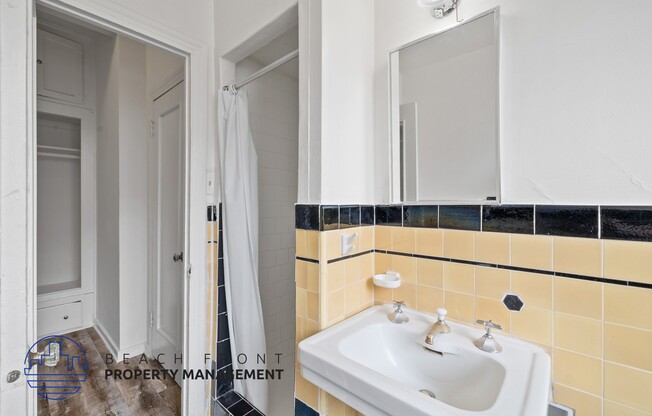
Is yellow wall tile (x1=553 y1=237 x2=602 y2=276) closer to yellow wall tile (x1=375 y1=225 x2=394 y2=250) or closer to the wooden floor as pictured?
yellow wall tile (x1=375 y1=225 x2=394 y2=250)

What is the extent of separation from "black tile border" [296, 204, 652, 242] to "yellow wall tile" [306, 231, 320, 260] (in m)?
0.02

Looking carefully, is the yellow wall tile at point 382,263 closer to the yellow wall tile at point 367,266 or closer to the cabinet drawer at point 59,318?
the yellow wall tile at point 367,266

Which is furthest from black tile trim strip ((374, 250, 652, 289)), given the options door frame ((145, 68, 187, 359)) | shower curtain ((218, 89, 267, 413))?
door frame ((145, 68, 187, 359))

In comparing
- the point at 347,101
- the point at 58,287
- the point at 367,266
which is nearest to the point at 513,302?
the point at 367,266

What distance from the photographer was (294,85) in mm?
2076

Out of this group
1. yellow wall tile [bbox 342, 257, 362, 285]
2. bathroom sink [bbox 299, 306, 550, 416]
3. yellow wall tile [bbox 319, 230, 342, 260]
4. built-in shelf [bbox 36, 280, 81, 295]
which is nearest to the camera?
bathroom sink [bbox 299, 306, 550, 416]

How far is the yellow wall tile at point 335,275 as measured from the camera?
0.95 metres

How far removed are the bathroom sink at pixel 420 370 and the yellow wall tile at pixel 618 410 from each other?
0.17m

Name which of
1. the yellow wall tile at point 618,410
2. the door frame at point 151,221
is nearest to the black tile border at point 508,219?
the yellow wall tile at point 618,410

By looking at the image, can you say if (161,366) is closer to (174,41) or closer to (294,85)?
(174,41)

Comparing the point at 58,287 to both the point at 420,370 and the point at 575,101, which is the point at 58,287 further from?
the point at 575,101

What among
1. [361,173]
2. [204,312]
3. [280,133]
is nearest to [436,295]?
[361,173]

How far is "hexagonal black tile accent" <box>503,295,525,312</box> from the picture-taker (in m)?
0.82

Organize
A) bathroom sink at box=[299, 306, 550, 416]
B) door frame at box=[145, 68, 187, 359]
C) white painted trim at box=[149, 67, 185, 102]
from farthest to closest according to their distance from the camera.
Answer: door frame at box=[145, 68, 187, 359] < white painted trim at box=[149, 67, 185, 102] < bathroom sink at box=[299, 306, 550, 416]
